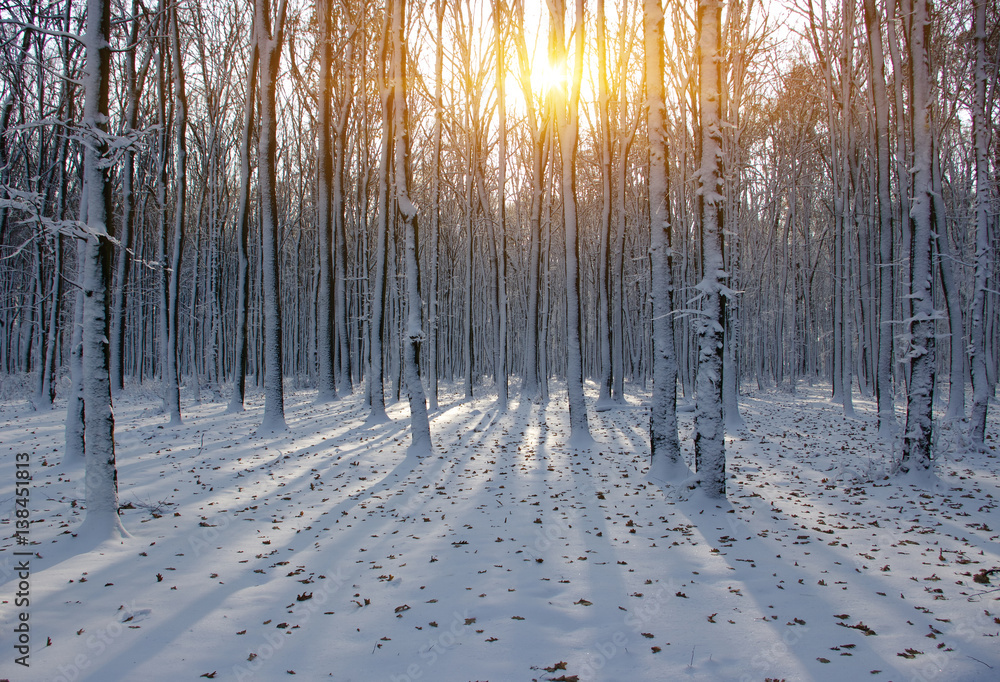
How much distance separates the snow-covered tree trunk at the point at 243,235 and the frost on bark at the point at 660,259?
10.5 meters

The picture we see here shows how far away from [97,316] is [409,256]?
532cm

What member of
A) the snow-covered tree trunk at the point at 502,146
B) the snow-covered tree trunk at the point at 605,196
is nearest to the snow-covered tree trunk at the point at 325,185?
the snow-covered tree trunk at the point at 502,146

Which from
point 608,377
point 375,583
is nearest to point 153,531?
point 375,583

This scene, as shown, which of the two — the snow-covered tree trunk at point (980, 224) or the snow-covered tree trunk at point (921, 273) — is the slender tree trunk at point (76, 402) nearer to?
the snow-covered tree trunk at point (921, 273)

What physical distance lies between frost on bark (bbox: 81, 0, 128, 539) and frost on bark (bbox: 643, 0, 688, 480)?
21.0 feet

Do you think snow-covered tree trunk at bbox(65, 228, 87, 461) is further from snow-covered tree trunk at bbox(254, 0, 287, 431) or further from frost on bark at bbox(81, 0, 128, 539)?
snow-covered tree trunk at bbox(254, 0, 287, 431)

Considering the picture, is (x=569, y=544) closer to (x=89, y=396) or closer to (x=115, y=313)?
(x=89, y=396)

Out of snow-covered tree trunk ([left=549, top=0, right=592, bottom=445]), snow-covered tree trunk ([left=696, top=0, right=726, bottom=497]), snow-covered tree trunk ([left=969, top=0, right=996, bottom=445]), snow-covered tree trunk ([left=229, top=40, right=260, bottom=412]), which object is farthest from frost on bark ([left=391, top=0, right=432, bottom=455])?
snow-covered tree trunk ([left=969, top=0, right=996, bottom=445])

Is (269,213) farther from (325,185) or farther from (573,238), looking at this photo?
(573,238)

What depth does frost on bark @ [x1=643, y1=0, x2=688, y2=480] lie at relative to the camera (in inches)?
288

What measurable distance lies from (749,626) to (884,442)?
372 inches

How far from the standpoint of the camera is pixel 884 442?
1078 centimetres

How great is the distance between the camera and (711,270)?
6547 millimetres

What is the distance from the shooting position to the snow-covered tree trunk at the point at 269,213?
11391 millimetres
